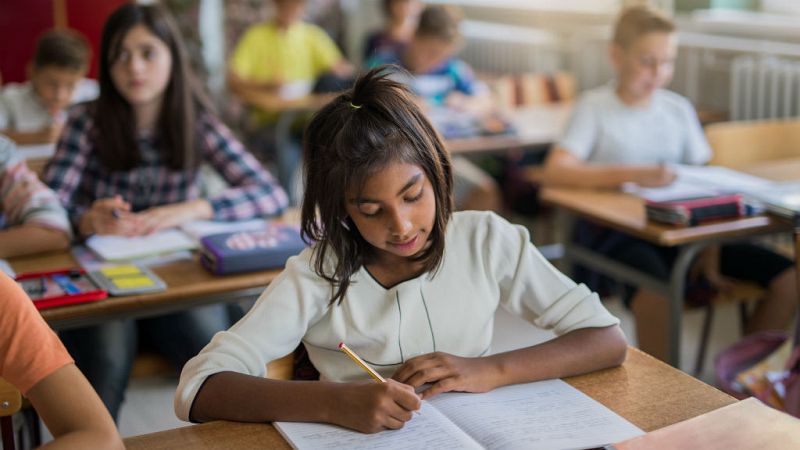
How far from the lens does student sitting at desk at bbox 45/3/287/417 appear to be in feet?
8.22

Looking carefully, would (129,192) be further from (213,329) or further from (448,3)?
(448,3)

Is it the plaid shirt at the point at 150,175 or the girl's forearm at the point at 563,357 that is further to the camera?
the plaid shirt at the point at 150,175

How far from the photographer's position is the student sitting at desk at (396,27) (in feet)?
18.5

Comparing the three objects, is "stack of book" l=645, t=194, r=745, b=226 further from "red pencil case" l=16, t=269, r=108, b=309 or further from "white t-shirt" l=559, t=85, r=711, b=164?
"red pencil case" l=16, t=269, r=108, b=309

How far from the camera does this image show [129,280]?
79.7 inches

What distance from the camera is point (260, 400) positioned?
1320 millimetres

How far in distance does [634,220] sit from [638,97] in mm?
669

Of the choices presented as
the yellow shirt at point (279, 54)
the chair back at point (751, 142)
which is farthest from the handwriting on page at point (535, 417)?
the yellow shirt at point (279, 54)

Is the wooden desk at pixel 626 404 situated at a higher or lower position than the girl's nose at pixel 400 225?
lower

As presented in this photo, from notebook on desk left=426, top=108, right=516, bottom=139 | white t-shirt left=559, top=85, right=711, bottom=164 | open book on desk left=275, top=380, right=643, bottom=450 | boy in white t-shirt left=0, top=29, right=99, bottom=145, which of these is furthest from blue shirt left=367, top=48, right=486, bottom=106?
open book on desk left=275, top=380, right=643, bottom=450

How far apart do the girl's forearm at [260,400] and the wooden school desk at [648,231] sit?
4.44ft

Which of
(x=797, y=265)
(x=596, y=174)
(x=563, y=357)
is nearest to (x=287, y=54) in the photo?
(x=596, y=174)

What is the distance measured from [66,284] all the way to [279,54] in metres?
4.00

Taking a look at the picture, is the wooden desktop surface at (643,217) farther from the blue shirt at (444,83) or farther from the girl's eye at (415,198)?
the blue shirt at (444,83)
